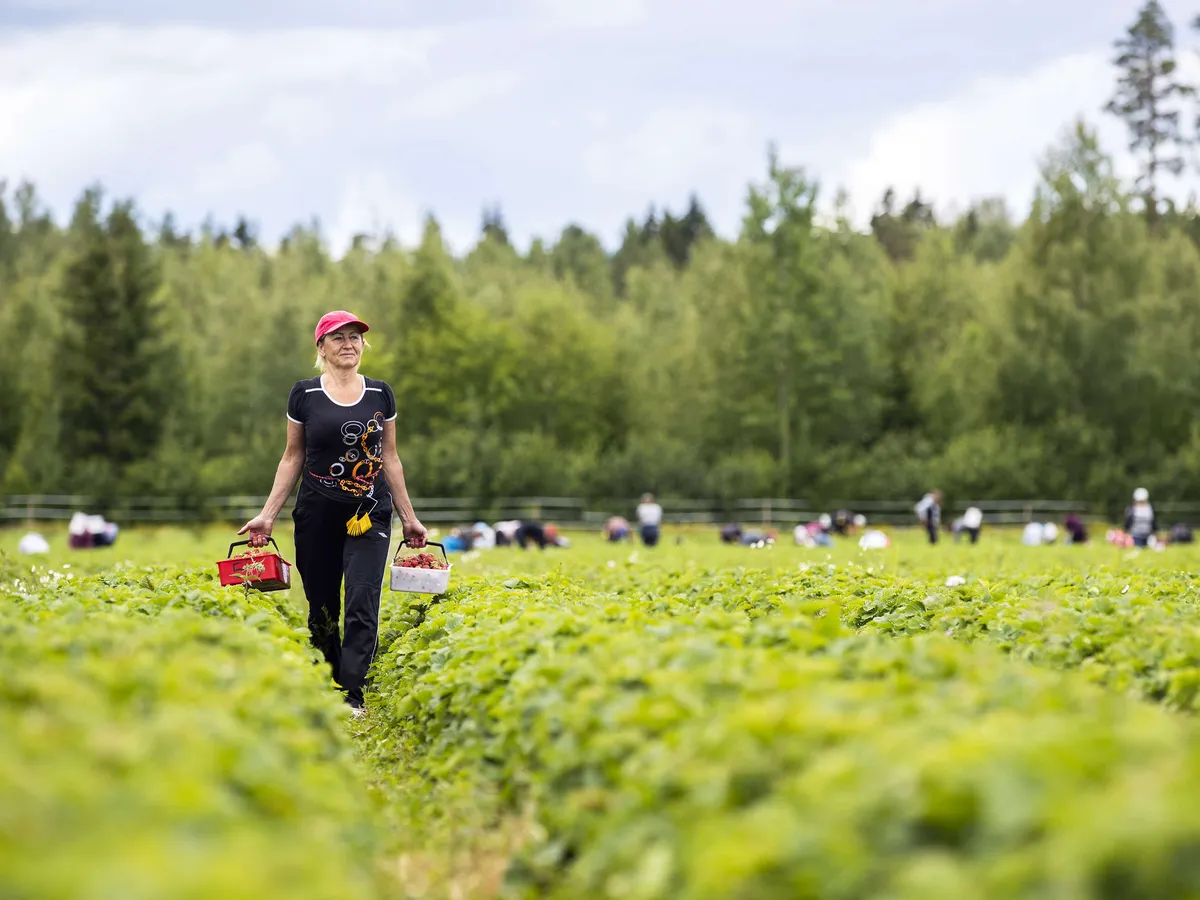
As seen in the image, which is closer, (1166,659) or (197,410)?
(1166,659)

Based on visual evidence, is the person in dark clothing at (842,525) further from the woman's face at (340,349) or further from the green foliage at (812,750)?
the green foliage at (812,750)

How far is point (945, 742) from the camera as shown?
3.39m

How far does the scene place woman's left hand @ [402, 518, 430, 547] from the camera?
8.88m

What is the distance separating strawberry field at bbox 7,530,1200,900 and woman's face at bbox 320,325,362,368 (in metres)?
1.98

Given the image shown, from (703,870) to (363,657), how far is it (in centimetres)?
572

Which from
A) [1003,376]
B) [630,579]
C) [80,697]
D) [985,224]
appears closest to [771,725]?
[80,697]

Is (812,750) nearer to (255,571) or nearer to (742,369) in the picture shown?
(255,571)

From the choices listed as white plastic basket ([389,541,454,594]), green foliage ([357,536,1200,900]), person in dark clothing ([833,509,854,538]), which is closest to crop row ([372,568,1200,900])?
green foliage ([357,536,1200,900])

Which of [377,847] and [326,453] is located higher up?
[326,453]

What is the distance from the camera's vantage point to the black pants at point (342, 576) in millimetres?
8391

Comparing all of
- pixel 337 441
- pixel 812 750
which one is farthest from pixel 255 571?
pixel 812 750

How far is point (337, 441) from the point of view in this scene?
8.49 m

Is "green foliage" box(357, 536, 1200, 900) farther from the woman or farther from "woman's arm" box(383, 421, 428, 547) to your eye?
"woman's arm" box(383, 421, 428, 547)

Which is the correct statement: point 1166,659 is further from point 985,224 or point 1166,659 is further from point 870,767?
point 985,224
